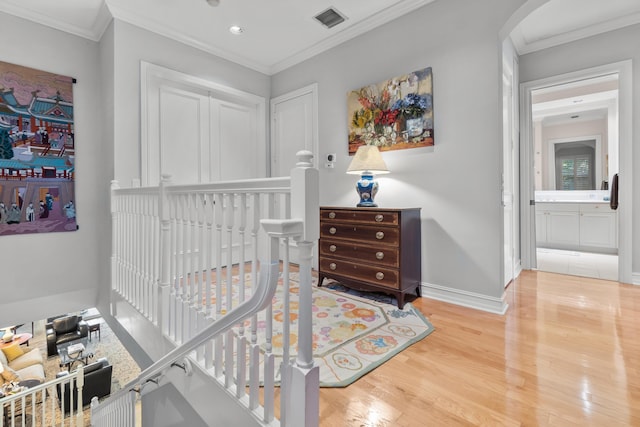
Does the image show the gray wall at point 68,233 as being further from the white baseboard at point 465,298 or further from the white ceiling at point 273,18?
the white baseboard at point 465,298

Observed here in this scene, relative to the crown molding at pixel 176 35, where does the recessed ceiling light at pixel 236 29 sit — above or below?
above

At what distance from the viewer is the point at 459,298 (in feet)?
8.32

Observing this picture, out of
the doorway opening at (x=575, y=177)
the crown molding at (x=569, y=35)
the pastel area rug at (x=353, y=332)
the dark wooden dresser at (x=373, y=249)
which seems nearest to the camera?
the pastel area rug at (x=353, y=332)

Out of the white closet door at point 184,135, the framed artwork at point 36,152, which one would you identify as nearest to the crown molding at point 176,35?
the white closet door at point 184,135

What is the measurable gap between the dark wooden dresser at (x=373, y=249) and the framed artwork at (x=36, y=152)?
2720 millimetres

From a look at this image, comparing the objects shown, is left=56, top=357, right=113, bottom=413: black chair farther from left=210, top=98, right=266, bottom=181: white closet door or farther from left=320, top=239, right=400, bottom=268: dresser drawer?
left=320, top=239, right=400, bottom=268: dresser drawer

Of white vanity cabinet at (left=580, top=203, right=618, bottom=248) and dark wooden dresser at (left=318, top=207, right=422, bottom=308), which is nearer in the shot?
dark wooden dresser at (left=318, top=207, right=422, bottom=308)

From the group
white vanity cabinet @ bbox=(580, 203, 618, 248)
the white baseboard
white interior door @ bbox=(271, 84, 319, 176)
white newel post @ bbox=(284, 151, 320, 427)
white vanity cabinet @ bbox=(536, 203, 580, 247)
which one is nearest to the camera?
white newel post @ bbox=(284, 151, 320, 427)

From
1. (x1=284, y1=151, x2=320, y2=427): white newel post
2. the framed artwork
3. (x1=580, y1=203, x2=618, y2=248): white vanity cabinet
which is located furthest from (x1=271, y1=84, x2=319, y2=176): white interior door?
(x1=580, y1=203, x2=618, y2=248): white vanity cabinet

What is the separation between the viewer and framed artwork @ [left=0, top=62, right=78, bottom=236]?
2766 mm

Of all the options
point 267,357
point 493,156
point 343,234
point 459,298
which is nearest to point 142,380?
point 267,357

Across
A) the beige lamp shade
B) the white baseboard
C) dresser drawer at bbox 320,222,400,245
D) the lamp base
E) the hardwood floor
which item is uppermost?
the beige lamp shade

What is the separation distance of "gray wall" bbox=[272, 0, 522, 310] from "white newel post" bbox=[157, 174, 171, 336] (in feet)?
6.70

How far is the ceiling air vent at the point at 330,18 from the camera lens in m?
2.99
